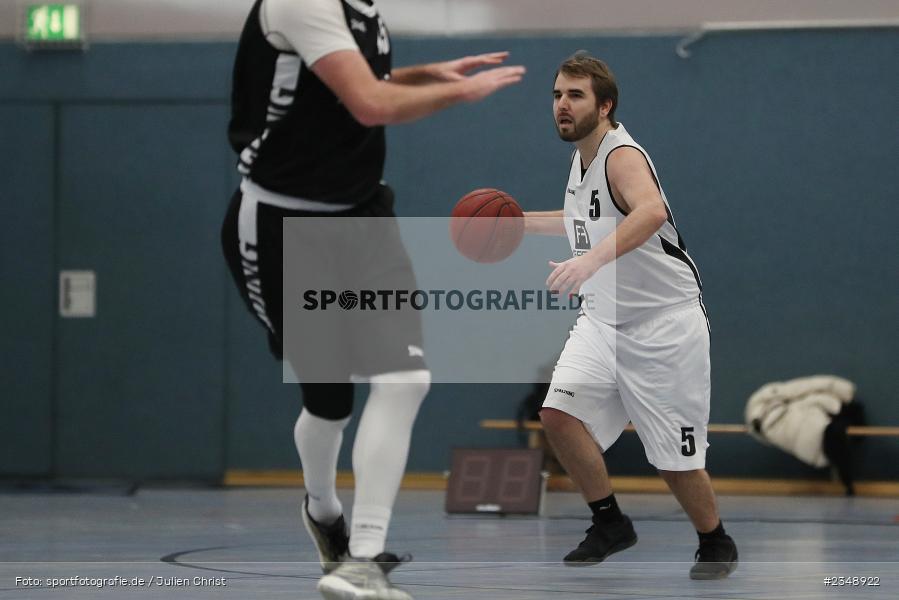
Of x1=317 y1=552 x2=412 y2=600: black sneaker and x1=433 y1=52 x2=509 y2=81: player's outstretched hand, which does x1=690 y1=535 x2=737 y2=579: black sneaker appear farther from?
x1=433 y1=52 x2=509 y2=81: player's outstretched hand

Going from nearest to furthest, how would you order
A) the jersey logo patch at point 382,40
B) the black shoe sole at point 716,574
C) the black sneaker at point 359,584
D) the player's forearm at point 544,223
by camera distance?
the black sneaker at point 359,584
the jersey logo patch at point 382,40
the black shoe sole at point 716,574
the player's forearm at point 544,223

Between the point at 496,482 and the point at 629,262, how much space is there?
3350 millimetres

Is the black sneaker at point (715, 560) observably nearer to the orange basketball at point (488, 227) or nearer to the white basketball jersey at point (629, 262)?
the white basketball jersey at point (629, 262)

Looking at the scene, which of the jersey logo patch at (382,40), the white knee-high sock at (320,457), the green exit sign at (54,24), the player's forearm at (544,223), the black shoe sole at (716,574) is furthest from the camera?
the green exit sign at (54,24)

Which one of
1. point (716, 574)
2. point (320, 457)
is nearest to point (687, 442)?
point (716, 574)

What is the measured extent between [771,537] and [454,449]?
2.30m

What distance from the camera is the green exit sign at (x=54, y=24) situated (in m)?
10.0

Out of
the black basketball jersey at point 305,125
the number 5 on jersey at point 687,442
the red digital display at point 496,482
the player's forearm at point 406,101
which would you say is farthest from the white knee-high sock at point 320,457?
the red digital display at point 496,482

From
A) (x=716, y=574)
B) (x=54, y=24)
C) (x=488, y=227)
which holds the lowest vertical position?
(x=716, y=574)

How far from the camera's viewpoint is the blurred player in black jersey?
11.5ft

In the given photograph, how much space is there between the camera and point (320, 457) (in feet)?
13.2

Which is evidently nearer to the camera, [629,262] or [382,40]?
[382,40]

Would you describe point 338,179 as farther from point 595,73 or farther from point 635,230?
point 595,73

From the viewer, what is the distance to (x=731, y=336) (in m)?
9.78
